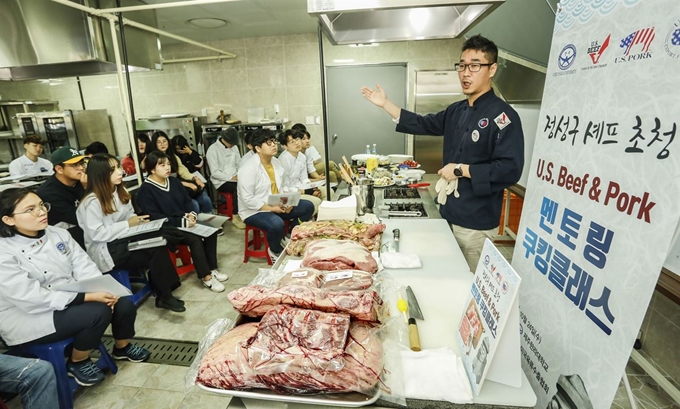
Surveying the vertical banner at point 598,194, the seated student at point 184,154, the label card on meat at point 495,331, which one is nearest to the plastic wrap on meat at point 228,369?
the label card on meat at point 495,331

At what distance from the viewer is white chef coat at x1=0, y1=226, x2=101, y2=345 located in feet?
5.48

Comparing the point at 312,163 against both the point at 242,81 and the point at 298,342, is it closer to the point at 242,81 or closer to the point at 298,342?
the point at 242,81

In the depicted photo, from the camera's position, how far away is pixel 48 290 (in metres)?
1.78

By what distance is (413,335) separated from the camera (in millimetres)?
1028

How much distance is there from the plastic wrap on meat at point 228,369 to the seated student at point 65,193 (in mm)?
2413

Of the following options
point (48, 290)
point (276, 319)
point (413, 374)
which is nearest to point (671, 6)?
point (413, 374)

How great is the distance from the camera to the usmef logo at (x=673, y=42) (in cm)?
73

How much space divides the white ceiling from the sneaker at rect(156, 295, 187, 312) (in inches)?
114

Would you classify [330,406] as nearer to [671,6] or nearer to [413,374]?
[413,374]

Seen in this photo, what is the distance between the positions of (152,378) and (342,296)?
5.59 feet

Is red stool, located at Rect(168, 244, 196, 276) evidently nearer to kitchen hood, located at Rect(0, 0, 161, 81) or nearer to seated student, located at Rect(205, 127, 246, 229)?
seated student, located at Rect(205, 127, 246, 229)

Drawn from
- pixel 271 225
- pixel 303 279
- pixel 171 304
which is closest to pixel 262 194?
pixel 271 225

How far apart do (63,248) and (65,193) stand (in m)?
1.05

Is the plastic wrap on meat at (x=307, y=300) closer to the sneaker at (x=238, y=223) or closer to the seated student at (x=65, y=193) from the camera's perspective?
the seated student at (x=65, y=193)
